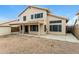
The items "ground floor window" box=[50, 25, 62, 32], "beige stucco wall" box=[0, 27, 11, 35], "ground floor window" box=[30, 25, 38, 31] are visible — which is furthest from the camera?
"ground floor window" box=[30, 25, 38, 31]

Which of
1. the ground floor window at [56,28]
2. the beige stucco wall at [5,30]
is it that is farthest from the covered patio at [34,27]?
the beige stucco wall at [5,30]

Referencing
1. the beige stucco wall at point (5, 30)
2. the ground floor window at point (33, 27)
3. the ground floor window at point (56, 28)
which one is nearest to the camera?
the beige stucco wall at point (5, 30)

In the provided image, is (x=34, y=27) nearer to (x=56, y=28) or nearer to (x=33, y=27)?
(x=33, y=27)

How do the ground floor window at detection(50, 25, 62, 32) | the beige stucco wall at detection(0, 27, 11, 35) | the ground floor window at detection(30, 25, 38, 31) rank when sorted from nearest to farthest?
the beige stucco wall at detection(0, 27, 11, 35) < the ground floor window at detection(50, 25, 62, 32) < the ground floor window at detection(30, 25, 38, 31)

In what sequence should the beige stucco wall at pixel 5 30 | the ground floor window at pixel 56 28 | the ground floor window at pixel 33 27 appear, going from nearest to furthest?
1. the beige stucco wall at pixel 5 30
2. the ground floor window at pixel 56 28
3. the ground floor window at pixel 33 27

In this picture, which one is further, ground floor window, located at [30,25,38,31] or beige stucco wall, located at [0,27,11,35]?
ground floor window, located at [30,25,38,31]

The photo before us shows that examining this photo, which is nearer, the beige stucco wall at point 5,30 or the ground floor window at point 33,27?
the beige stucco wall at point 5,30

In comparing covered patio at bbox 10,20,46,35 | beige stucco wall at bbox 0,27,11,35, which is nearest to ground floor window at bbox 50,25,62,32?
covered patio at bbox 10,20,46,35

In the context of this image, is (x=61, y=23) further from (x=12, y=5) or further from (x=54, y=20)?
(x=12, y=5)

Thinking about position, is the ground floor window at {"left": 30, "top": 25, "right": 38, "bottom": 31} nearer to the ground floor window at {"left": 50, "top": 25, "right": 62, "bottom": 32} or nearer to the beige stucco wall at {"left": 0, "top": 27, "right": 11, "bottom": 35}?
the ground floor window at {"left": 50, "top": 25, "right": 62, "bottom": 32}

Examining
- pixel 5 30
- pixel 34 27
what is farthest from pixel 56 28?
pixel 5 30

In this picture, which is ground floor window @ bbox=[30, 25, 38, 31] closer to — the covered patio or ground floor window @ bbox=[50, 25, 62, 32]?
the covered patio

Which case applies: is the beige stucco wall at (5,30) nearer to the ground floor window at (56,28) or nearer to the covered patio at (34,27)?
the covered patio at (34,27)
